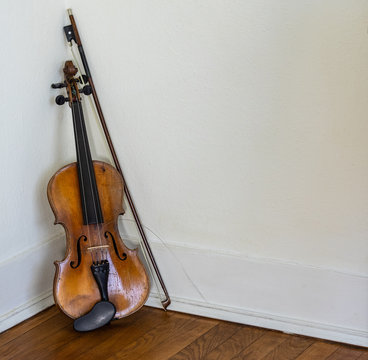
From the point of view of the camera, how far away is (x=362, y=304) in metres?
1.87

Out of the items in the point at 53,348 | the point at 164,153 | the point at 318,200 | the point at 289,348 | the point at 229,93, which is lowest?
the point at 289,348

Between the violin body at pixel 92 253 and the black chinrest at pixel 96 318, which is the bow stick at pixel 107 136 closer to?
the violin body at pixel 92 253

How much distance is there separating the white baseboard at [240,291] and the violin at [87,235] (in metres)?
0.22

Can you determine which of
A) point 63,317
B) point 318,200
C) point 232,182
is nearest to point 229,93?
point 232,182

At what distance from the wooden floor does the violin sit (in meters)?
0.08

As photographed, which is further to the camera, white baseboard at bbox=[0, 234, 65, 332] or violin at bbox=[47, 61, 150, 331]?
white baseboard at bbox=[0, 234, 65, 332]

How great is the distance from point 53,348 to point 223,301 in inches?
26.3

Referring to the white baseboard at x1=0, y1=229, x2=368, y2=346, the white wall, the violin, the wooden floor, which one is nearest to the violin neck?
the violin

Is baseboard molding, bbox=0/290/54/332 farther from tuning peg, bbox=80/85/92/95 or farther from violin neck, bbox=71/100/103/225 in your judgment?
tuning peg, bbox=80/85/92/95

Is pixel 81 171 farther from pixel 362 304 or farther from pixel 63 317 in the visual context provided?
pixel 362 304

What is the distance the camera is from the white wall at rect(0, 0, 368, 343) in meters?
1.73

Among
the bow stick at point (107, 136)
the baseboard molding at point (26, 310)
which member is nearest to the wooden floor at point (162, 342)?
the baseboard molding at point (26, 310)

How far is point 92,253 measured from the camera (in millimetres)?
2053

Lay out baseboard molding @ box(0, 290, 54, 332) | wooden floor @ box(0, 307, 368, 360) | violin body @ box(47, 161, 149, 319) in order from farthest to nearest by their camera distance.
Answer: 1. baseboard molding @ box(0, 290, 54, 332)
2. violin body @ box(47, 161, 149, 319)
3. wooden floor @ box(0, 307, 368, 360)
